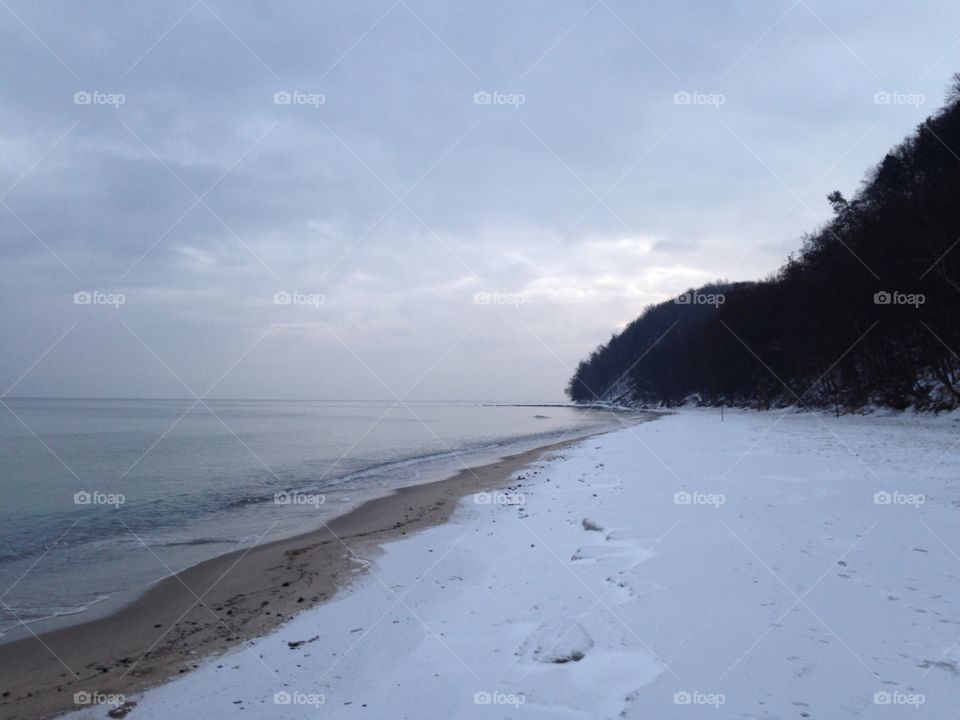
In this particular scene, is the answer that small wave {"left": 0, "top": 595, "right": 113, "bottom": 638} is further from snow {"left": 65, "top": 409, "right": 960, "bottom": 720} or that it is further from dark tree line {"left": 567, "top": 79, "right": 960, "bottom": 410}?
dark tree line {"left": 567, "top": 79, "right": 960, "bottom": 410}

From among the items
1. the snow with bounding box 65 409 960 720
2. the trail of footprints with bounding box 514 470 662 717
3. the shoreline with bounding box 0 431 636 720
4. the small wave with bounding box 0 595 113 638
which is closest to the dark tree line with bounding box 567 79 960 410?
the snow with bounding box 65 409 960 720

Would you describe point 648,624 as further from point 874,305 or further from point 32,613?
point 874,305

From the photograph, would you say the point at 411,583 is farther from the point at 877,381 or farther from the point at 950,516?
the point at 877,381

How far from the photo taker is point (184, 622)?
789 centimetres

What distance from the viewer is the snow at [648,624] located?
13.8ft

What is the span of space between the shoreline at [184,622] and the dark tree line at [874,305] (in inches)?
1192

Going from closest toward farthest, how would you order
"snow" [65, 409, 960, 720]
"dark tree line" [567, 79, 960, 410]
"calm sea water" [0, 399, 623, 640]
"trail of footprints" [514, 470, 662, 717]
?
"snow" [65, 409, 960, 720] → "trail of footprints" [514, 470, 662, 717] → "calm sea water" [0, 399, 623, 640] → "dark tree line" [567, 79, 960, 410]

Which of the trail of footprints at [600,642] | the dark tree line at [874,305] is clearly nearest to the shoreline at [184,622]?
the trail of footprints at [600,642]

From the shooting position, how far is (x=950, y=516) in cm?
835

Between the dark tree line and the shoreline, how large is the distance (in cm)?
3029

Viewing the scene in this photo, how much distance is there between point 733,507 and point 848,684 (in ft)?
19.8

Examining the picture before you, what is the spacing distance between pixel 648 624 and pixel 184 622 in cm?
662

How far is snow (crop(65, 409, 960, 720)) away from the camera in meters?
4.21

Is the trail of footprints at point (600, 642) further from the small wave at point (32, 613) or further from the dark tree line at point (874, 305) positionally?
the dark tree line at point (874, 305)
